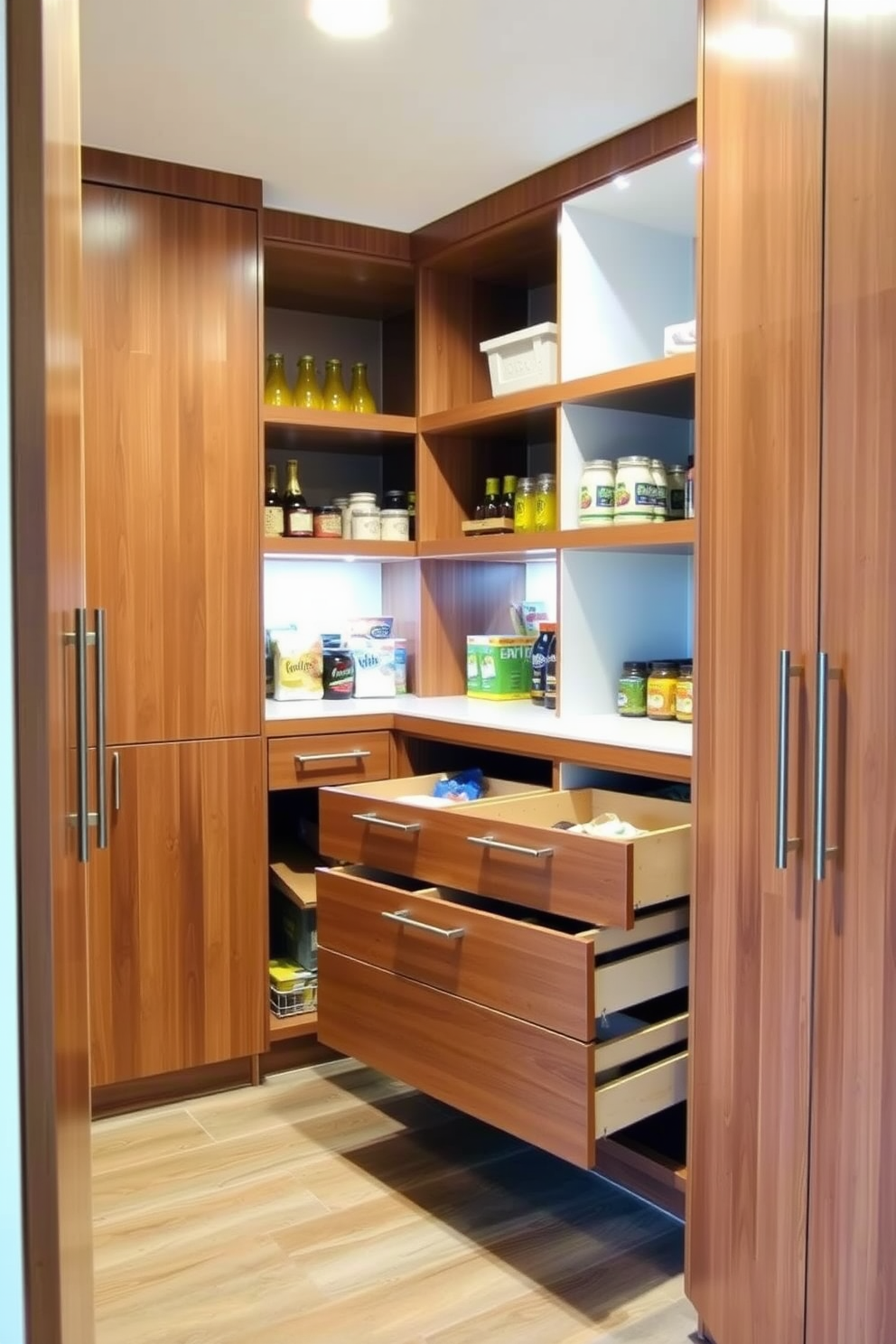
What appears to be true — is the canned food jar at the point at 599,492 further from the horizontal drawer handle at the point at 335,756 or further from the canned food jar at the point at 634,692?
the horizontal drawer handle at the point at 335,756

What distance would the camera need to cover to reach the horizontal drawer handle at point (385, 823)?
213cm

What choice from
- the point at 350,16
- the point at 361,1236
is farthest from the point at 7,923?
the point at 350,16

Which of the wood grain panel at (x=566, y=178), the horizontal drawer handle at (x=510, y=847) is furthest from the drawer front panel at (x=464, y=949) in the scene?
the wood grain panel at (x=566, y=178)

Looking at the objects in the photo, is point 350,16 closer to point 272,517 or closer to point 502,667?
point 272,517

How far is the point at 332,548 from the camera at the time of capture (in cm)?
281

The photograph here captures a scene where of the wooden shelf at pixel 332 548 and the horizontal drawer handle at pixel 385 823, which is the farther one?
the wooden shelf at pixel 332 548

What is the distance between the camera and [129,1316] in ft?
5.83

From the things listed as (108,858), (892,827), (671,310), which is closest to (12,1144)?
(892,827)

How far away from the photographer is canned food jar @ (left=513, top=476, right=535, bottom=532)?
9.07ft

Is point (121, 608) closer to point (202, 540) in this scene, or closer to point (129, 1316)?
point (202, 540)

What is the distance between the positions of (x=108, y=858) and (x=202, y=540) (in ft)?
2.41

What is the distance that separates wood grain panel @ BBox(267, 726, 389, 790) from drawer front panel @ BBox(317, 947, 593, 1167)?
1.60ft

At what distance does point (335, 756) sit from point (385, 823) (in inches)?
20.1

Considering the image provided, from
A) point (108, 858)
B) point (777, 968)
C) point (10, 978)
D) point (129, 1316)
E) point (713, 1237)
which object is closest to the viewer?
point (10, 978)
